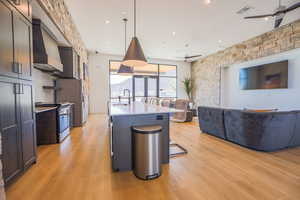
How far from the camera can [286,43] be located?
183 inches

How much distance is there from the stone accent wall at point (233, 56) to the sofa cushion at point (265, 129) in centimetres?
337

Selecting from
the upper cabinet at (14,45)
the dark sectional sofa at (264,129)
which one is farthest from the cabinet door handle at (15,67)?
the dark sectional sofa at (264,129)

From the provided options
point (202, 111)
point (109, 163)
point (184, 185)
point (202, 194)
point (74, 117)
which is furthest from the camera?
point (74, 117)

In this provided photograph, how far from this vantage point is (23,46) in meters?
1.95

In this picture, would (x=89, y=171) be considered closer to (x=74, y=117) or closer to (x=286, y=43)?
(x=74, y=117)

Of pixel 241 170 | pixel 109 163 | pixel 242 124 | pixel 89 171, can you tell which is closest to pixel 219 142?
pixel 242 124

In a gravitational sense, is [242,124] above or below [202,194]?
above

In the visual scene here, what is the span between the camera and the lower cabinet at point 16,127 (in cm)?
158

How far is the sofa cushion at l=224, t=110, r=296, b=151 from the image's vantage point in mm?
2543

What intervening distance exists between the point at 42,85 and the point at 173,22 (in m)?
4.10

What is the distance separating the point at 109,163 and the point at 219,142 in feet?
7.85

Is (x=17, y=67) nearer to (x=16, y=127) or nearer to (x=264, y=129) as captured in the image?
(x=16, y=127)

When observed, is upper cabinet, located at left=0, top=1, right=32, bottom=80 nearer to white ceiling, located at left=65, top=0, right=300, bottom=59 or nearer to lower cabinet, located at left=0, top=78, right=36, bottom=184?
lower cabinet, located at left=0, top=78, right=36, bottom=184

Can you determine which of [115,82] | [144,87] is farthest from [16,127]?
[144,87]
